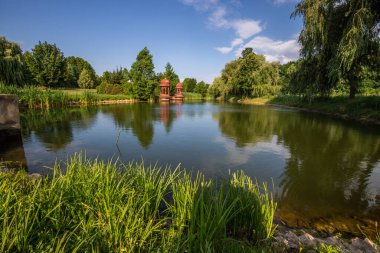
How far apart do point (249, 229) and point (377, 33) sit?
1659 cm

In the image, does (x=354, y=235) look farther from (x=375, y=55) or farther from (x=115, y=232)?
(x=375, y=55)

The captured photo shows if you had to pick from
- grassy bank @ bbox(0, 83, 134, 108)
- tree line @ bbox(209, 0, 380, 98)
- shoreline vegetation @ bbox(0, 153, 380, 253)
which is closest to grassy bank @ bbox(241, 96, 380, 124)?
tree line @ bbox(209, 0, 380, 98)

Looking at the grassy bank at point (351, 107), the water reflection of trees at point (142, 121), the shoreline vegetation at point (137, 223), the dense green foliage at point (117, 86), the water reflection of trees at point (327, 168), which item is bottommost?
the water reflection of trees at point (327, 168)

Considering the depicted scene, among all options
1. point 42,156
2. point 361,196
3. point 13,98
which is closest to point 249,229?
point 361,196

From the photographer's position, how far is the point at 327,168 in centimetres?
627

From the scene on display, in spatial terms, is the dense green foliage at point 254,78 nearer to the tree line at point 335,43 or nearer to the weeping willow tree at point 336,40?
the tree line at point 335,43

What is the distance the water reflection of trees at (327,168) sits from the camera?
4.26 m

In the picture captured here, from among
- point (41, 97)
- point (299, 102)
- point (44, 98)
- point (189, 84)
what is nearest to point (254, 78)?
point (299, 102)

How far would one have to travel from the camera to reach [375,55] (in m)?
14.1

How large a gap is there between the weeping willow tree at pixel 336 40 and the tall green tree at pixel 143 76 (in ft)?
92.6

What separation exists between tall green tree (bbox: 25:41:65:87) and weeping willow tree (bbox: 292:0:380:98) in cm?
4066

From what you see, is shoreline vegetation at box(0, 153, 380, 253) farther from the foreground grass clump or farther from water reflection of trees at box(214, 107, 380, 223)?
water reflection of trees at box(214, 107, 380, 223)

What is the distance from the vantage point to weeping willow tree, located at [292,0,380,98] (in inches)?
480

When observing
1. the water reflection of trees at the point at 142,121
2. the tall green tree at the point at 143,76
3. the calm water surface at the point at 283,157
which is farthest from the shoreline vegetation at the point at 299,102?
the water reflection of trees at the point at 142,121
